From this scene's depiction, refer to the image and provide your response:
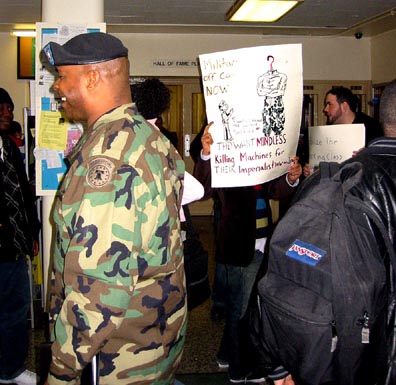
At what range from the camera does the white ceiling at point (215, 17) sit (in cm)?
622

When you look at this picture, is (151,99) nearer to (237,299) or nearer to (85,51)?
(85,51)

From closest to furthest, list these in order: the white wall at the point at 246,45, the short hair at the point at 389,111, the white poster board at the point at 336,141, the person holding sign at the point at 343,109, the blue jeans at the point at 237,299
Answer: the short hair at the point at 389,111
the white poster board at the point at 336,141
the blue jeans at the point at 237,299
the person holding sign at the point at 343,109
the white wall at the point at 246,45

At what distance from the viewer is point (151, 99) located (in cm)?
255

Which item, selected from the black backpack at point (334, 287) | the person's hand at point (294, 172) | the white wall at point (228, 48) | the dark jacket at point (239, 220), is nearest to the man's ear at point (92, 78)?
the black backpack at point (334, 287)

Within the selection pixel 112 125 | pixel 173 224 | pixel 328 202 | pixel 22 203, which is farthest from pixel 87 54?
pixel 22 203

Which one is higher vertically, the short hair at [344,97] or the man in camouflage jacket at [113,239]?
the short hair at [344,97]

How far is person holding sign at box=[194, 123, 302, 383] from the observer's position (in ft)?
9.38

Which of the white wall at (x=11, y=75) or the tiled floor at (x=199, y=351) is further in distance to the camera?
the white wall at (x=11, y=75)

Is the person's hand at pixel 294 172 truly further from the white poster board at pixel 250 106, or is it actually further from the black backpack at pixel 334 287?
the black backpack at pixel 334 287

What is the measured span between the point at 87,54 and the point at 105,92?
115mm

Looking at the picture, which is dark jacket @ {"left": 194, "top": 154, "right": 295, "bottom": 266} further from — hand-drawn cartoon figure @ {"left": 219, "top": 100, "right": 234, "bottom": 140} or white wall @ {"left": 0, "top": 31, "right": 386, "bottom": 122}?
white wall @ {"left": 0, "top": 31, "right": 386, "bottom": 122}

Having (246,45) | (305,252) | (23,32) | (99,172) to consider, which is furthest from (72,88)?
(246,45)

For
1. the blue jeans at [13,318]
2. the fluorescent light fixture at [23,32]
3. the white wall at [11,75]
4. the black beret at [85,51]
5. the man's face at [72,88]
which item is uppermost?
the fluorescent light fixture at [23,32]

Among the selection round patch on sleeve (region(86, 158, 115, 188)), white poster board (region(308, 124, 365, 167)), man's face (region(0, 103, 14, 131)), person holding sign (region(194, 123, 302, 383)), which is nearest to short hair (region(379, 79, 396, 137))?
round patch on sleeve (region(86, 158, 115, 188))
